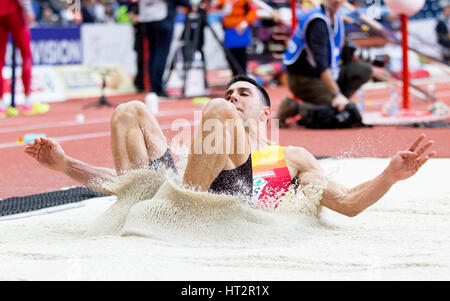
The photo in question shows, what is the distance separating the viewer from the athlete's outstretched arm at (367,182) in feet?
10.1

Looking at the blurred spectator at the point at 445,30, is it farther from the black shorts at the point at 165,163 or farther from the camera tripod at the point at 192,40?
the black shorts at the point at 165,163

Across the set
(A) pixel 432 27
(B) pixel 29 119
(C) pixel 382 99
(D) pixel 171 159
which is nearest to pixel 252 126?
(D) pixel 171 159

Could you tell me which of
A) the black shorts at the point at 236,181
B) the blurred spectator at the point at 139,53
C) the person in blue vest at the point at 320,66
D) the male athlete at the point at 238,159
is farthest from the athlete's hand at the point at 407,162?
the blurred spectator at the point at 139,53

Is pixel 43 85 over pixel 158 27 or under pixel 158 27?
under

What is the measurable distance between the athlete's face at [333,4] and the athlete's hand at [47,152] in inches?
186

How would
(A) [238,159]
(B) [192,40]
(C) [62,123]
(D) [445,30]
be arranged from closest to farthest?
(A) [238,159]
(C) [62,123]
(B) [192,40]
(D) [445,30]

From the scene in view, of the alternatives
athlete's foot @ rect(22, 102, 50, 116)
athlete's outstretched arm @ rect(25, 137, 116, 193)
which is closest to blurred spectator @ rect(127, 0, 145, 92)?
athlete's foot @ rect(22, 102, 50, 116)

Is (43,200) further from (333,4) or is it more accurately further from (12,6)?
(12,6)

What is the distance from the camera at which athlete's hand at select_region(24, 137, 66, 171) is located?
3.52 m

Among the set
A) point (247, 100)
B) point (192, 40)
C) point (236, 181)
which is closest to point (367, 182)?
point (236, 181)

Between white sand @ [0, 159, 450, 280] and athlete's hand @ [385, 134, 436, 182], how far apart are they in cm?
30

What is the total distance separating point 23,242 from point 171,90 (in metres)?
9.68

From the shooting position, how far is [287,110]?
8.18m

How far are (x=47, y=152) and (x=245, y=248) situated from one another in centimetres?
114
